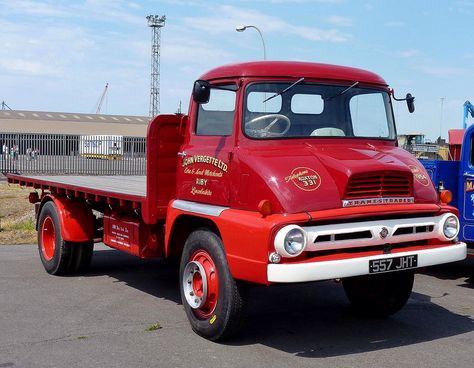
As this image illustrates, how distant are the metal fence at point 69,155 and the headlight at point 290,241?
22166 millimetres

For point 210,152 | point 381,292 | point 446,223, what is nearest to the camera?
point 446,223

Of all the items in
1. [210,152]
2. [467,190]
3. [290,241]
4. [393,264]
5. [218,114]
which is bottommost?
Result: [393,264]

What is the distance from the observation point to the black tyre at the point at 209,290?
5520mm

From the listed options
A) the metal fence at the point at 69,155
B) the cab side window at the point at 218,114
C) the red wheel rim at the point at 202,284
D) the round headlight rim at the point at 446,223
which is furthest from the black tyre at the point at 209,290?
the metal fence at the point at 69,155

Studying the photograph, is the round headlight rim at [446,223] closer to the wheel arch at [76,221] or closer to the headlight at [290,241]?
the headlight at [290,241]

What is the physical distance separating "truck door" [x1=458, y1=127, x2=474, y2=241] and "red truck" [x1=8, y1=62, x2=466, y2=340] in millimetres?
Answer: 2361

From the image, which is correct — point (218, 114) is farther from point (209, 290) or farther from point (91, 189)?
point (91, 189)

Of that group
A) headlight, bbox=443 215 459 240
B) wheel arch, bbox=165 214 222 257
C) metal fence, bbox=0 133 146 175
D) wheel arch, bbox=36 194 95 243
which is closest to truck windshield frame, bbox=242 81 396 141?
wheel arch, bbox=165 214 222 257

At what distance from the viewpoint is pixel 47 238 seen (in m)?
9.47

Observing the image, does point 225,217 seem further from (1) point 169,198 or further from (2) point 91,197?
(2) point 91,197

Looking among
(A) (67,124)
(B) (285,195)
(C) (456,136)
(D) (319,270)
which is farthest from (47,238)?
(A) (67,124)

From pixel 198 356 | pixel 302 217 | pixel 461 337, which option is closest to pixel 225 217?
pixel 302 217

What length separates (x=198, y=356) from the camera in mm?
5410

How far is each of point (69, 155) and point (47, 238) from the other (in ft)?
65.5
